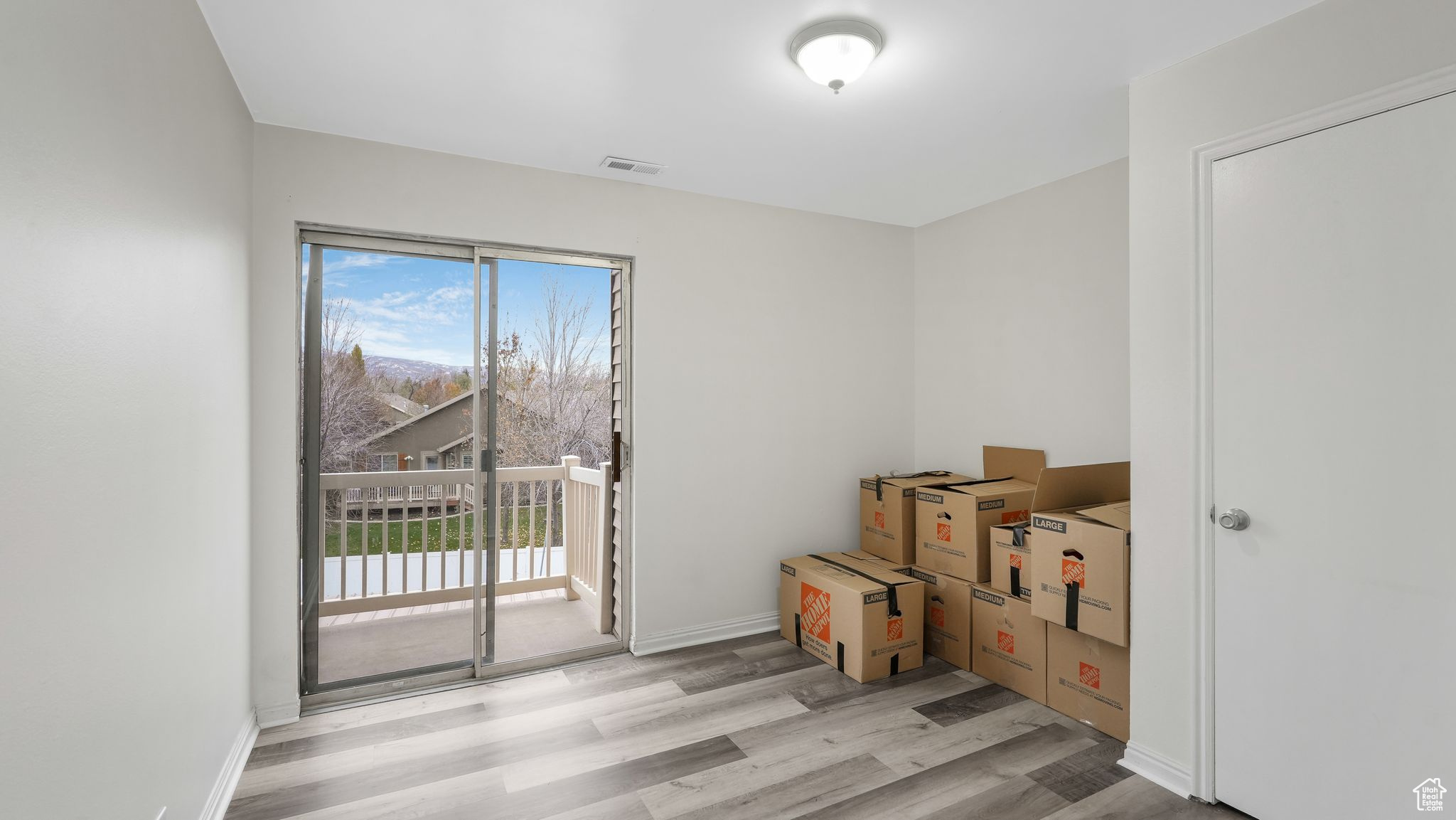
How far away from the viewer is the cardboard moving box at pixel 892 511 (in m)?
3.72

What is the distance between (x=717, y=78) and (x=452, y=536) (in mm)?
2440

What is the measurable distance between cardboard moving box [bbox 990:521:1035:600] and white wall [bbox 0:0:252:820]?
120 inches

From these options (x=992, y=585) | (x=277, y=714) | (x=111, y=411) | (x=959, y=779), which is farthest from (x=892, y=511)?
(x=111, y=411)

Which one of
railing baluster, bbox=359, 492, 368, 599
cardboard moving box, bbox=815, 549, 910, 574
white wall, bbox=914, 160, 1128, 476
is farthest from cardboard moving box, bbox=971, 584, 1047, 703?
railing baluster, bbox=359, 492, 368, 599

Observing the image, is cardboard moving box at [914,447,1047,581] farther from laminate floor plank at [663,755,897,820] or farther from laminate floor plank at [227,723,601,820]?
laminate floor plank at [227,723,601,820]

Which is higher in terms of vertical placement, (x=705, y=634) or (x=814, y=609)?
(x=814, y=609)

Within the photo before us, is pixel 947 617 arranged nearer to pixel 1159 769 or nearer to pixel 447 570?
pixel 1159 769

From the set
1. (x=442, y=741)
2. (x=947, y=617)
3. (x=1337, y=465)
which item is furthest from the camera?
(x=947, y=617)

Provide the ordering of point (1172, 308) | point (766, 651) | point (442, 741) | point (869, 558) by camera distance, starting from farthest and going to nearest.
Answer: point (869, 558), point (766, 651), point (442, 741), point (1172, 308)

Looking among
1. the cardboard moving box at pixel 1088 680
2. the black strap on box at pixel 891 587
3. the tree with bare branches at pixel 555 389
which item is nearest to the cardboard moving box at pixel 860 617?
the black strap on box at pixel 891 587

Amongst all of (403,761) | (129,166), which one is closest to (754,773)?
(403,761)

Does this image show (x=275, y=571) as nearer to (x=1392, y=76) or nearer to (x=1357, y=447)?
(x=1357, y=447)

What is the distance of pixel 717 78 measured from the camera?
2.40 meters

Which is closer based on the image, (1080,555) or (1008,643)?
(1080,555)
